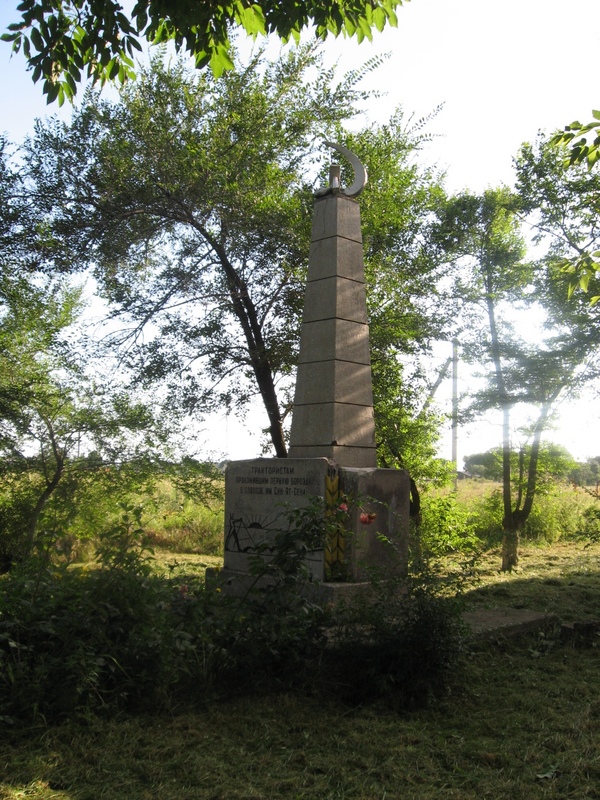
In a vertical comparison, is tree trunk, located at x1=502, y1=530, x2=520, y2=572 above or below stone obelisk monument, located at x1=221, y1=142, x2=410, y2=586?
below

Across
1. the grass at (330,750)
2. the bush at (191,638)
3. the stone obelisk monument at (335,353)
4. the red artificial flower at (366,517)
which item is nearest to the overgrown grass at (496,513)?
the stone obelisk monument at (335,353)

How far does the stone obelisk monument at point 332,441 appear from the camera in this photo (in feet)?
19.8

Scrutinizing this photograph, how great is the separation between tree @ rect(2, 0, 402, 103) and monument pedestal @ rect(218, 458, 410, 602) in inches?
126

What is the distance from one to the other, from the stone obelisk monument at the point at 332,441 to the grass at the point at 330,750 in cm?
167

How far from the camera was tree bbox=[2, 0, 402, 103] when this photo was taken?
4.57m

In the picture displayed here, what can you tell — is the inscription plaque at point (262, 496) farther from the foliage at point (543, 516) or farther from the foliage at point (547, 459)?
the foliage at point (543, 516)

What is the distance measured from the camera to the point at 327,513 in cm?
571

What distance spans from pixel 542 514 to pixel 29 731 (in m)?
11.9

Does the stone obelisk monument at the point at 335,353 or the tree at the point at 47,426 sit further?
the tree at the point at 47,426

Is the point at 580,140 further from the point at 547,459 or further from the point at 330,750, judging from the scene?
the point at 547,459

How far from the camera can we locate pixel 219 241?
9.34 meters

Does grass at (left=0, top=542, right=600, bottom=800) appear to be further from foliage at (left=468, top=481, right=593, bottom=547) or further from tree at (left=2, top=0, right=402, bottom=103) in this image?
foliage at (left=468, top=481, right=593, bottom=547)

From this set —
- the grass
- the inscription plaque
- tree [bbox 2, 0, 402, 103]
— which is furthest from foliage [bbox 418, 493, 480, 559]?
tree [bbox 2, 0, 402, 103]

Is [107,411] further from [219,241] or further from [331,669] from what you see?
[331,669]
